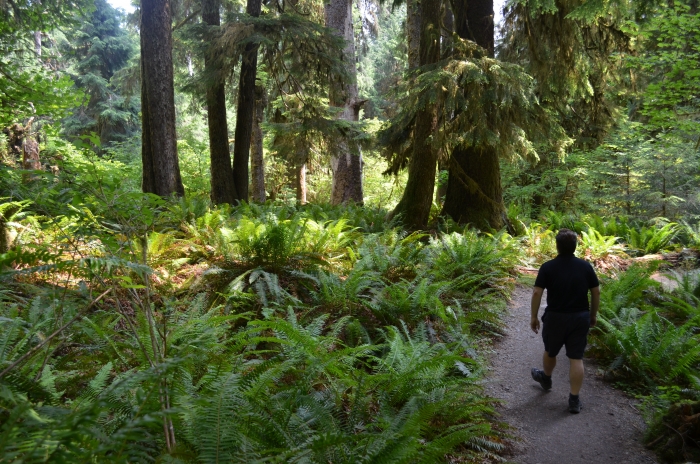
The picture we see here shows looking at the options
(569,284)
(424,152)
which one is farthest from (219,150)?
(569,284)

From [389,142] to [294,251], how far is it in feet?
15.8

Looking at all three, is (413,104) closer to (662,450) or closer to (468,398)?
(468,398)

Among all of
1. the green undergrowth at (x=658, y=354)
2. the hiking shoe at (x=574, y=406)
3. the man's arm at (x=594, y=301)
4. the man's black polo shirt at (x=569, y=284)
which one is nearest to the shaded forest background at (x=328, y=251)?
the green undergrowth at (x=658, y=354)

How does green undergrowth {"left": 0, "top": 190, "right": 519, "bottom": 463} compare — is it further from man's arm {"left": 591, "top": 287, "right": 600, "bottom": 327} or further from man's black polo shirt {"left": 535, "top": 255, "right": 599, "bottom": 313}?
man's arm {"left": 591, "top": 287, "right": 600, "bottom": 327}

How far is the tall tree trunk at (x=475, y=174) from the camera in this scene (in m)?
9.38

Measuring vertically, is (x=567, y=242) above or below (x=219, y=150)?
below

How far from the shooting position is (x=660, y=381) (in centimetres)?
446

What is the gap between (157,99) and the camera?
846 centimetres

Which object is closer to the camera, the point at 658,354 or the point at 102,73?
the point at 658,354

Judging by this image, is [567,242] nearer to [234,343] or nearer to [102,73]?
[234,343]

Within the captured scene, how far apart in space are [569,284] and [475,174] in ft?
19.2

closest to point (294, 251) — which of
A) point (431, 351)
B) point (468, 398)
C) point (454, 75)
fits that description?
point (431, 351)

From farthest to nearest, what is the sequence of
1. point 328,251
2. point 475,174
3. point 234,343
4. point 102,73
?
point 102,73
point 475,174
point 328,251
point 234,343

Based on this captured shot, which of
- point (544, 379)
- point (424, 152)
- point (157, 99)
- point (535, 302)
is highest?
point (157, 99)
